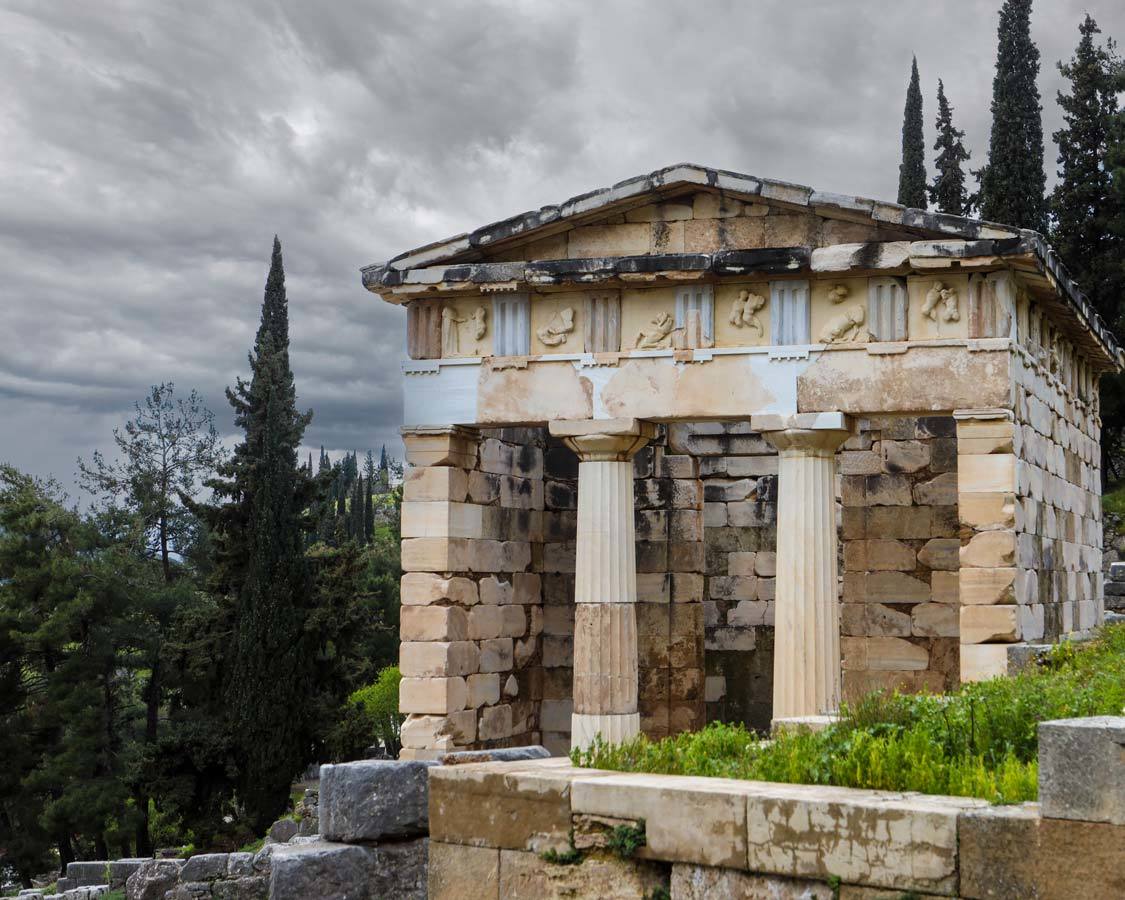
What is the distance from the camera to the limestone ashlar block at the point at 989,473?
45.5 ft

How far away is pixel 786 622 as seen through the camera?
47.6 ft

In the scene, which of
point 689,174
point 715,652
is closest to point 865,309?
point 689,174

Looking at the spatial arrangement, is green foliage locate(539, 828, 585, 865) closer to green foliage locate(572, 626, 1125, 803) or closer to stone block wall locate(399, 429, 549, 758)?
green foliage locate(572, 626, 1125, 803)

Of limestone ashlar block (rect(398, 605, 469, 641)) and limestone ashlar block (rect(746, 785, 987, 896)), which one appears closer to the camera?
limestone ashlar block (rect(746, 785, 987, 896))

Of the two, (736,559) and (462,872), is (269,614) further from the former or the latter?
(462,872)

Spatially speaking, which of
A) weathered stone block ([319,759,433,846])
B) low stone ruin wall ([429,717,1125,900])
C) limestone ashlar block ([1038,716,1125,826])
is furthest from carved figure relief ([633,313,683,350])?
limestone ashlar block ([1038,716,1125,826])

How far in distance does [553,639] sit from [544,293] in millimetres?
5364

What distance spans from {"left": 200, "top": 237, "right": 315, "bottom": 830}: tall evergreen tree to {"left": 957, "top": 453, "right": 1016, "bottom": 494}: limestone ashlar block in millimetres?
21021

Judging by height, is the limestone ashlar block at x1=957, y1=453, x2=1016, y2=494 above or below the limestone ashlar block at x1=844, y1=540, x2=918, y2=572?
above

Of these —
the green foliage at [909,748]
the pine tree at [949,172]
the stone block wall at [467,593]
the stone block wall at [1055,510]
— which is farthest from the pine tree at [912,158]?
the green foliage at [909,748]

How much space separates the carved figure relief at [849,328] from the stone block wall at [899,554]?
9.49ft

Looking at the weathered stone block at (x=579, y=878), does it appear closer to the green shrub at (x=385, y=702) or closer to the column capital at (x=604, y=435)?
→ the column capital at (x=604, y=435)

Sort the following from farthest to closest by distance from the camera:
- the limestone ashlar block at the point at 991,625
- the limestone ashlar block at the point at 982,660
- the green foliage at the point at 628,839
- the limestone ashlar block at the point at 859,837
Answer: the limestone ashlar block at the point at 991,625 < the limestone ashlar block at the point at 982,660 < the green foliage at the point at 628,839 < the limestone ashlar block at the point at 859,837

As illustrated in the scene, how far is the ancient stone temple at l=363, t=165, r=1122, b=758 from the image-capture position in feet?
46.7
